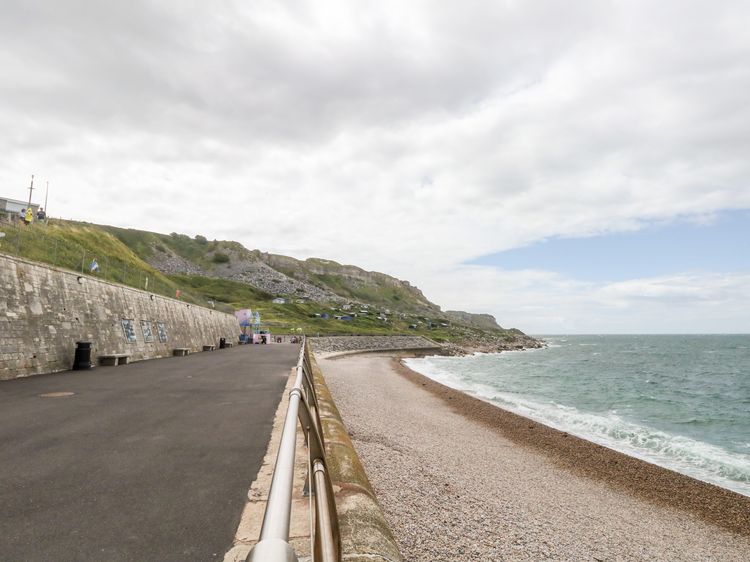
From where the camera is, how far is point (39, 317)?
55.5 ft

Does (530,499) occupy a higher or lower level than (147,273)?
lower

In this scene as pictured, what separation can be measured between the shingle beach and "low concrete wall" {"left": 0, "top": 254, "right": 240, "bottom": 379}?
12.3 m

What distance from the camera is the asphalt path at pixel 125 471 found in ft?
14.2

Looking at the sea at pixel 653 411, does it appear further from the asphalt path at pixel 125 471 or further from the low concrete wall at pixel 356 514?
the asphalt path at pixel 125 471

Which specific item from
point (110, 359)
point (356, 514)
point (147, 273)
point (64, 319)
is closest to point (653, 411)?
point (356, 514)

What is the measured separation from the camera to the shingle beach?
823 centimetres

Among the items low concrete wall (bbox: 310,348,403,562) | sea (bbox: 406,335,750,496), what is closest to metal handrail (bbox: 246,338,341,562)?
low concrete wall (bbox: 310,348,403,562)

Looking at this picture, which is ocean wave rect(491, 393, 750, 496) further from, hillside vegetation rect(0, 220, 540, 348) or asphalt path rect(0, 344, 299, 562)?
hillside vegetation rect(0, 220, 540, 348)

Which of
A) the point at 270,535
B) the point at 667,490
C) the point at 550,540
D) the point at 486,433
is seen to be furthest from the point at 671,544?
the point at 270,535

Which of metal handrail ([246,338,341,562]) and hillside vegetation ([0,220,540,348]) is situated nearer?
metal handrail ([246,338,341,562])

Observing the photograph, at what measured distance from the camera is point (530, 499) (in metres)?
11.6

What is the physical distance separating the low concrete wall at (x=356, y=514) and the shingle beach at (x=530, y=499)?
2.07 m

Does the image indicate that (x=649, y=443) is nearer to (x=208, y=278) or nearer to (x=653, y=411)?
(x=653, y=411)

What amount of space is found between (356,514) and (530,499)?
29.5 ft
